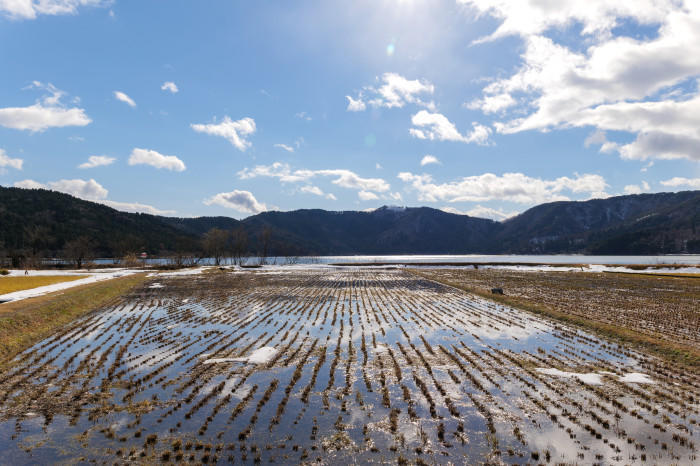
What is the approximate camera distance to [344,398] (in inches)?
500

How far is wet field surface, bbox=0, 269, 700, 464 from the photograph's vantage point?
9320mm

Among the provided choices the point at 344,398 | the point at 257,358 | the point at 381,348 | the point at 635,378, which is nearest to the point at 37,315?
the point at 257,358

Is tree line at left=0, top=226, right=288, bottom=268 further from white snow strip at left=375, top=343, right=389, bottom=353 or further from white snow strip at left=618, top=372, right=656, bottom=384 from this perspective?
white snow strip at left=618, top=372, right=656, bottom=384

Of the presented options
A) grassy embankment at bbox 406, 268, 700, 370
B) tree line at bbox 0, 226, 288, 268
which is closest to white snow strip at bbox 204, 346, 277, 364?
grassy embankment at bbox 406, 268, 700, 370

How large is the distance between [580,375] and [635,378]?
1987mm

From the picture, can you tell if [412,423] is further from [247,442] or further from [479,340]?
[479,340]

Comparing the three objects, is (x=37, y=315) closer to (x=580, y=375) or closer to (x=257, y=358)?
(x=257, y=358)

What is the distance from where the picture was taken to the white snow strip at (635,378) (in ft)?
47.3

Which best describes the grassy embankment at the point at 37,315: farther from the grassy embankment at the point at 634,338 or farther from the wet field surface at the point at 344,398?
the grassy embankment at the point at 634,338

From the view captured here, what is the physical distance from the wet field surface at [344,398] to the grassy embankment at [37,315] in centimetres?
110

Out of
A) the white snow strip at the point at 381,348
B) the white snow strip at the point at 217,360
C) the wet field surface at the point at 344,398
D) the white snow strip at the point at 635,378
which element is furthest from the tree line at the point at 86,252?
the white snow strip at the point at 635,378

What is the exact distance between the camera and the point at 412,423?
10.8 metres

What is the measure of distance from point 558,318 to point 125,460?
2898cm

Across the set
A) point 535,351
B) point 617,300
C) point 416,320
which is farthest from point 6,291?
point 617,300
